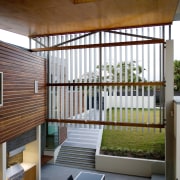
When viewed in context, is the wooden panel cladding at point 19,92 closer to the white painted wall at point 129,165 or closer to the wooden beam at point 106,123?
the wooden beam at point 106,123

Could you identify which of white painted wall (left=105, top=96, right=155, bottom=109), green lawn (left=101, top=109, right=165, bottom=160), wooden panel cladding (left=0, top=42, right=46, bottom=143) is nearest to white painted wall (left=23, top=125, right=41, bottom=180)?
wooden panel cladding (left=0, top=42, right=46, bottom=143)

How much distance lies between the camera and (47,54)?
23.3 ft

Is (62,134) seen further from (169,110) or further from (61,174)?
(169,110)

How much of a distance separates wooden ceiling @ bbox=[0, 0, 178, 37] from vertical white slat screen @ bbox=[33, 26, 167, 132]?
0.41 metres

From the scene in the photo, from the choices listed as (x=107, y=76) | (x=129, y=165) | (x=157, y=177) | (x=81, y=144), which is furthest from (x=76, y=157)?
(x=107, y=76)

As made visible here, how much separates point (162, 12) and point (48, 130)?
18.8 ft

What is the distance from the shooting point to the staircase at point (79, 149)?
8.01m

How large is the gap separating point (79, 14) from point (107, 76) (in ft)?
7.16

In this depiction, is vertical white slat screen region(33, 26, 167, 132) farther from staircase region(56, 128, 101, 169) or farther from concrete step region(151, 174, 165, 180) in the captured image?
staircase region(56, 128, 101, 169)

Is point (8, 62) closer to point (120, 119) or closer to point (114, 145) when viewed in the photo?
point (120, 119)

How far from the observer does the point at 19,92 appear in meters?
5.21

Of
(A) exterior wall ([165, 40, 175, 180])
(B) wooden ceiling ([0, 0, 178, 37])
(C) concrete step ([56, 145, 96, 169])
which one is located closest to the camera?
(B) wooden ceiling ([0, 0, 178, 37])

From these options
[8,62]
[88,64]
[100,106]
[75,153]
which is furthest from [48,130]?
[8,62]

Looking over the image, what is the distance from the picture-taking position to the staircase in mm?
8006
